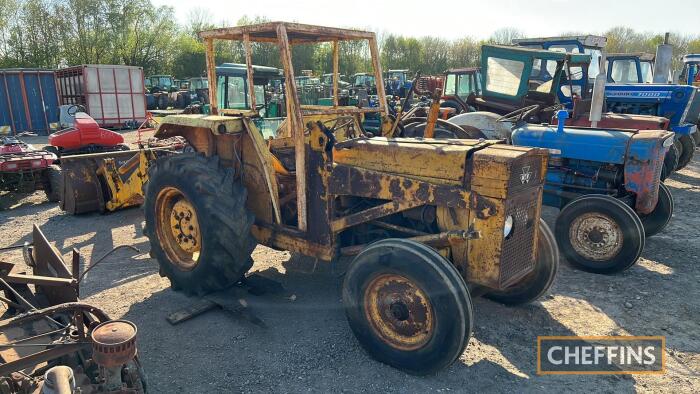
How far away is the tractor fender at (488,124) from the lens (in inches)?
307

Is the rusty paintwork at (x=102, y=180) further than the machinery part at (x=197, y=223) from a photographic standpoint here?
Yes

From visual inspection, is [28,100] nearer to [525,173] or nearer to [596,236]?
[596,236]

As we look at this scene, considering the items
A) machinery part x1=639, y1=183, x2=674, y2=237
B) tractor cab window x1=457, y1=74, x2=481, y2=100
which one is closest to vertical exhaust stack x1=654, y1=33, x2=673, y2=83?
tractor cab window x1=457, y1=74, x2=481, y2=100

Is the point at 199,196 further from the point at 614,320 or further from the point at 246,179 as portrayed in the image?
the point at 614,320

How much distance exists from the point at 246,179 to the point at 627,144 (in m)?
4.10

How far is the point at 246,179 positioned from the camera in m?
4.30

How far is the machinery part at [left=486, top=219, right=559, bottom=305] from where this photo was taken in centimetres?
389

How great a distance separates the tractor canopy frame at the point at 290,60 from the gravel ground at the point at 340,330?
2.95 ft

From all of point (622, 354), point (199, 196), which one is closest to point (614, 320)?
point (622, 354)

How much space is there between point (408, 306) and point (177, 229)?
95.6 inches

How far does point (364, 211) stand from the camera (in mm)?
3656

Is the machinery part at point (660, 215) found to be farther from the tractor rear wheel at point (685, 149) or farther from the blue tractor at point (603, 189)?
the tractor rear wheel at point (685, 149)

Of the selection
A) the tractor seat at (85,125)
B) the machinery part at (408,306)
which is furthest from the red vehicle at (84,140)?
the machinery part at (408,306)

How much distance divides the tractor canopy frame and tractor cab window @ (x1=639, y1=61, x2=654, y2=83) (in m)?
10.5
